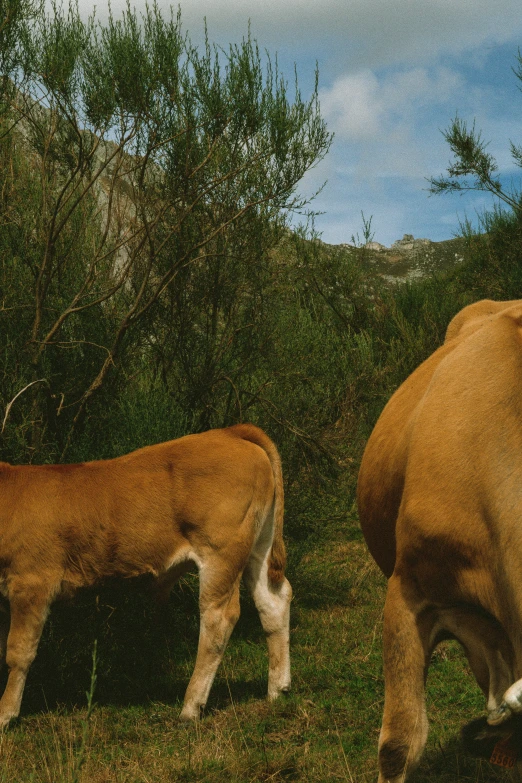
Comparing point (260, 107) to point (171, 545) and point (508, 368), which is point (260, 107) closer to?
point (171, 545)

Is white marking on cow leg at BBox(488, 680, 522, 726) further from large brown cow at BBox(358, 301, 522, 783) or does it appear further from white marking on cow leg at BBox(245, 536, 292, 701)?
white marking on cow leg at BBox(245, 536, 292, 701)

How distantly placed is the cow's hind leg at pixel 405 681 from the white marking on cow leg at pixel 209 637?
3.12 metres

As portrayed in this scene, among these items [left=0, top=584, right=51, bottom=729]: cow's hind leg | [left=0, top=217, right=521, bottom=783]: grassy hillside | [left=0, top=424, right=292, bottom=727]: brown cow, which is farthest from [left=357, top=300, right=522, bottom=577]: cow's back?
[left=0, top=584, right=51, bottom=729]: cow's hind leg

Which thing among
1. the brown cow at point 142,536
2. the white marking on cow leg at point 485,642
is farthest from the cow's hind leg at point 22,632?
the white marking on cow leg at point 485,642

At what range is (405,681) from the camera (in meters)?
2.47

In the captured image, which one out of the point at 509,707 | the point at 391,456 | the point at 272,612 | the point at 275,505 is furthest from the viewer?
the point at 275,505

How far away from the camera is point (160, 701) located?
589cm

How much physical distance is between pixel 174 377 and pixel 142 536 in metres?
2.93

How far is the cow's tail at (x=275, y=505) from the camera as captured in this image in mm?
6113

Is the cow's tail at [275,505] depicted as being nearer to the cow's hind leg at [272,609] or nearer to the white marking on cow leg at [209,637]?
the cow's hind leg at [272,609]

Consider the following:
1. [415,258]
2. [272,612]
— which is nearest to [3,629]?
[272,612]

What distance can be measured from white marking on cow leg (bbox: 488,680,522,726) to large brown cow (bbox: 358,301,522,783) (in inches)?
17.3

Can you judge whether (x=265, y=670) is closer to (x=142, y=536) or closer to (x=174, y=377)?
(x=142, y=536)

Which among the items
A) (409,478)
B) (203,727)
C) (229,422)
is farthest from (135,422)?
(409,478)
